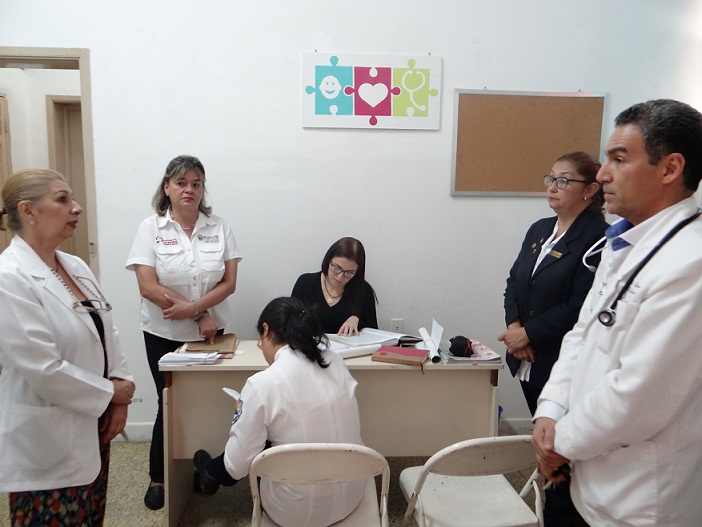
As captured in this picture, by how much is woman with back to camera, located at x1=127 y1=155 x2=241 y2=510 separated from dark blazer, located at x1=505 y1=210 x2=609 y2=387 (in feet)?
4.67

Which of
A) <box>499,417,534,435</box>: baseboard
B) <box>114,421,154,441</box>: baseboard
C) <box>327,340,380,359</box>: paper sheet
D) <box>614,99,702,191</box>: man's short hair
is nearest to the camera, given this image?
<box>614,99,702,191</box>: man's short hair

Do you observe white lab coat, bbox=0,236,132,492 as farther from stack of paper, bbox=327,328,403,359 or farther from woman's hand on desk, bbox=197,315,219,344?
stack of paper, bbox=327,328,403,359

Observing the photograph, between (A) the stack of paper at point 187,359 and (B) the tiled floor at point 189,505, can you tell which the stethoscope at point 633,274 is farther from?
(B) the tiled floor at point 189,505

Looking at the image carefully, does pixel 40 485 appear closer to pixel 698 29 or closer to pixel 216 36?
pixel 216 36

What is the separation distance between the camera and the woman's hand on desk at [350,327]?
7.79 ft

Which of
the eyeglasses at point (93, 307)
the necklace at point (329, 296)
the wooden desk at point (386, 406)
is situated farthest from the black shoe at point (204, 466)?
the necklace at point (329, 296)

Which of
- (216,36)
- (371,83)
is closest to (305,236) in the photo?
(371,83)

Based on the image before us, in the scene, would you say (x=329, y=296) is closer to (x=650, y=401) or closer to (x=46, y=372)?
(x=46, y=372)

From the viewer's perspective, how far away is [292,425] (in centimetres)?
147

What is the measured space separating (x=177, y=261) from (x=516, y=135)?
2.08 m

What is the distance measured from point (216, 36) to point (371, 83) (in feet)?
3.04

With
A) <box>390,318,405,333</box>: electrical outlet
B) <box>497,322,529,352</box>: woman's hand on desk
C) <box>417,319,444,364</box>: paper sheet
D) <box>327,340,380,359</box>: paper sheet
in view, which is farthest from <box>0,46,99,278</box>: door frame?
<box>497,322,529,352</box>: woman's hand on desk

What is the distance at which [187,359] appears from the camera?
198cm

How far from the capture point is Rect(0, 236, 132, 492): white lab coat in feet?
4.23
